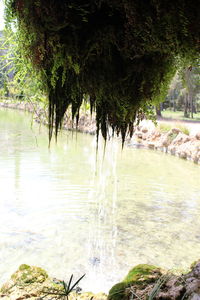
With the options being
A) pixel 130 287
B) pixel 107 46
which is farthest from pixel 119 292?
pixel 107 46

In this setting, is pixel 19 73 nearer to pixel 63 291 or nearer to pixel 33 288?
pixel 63 291

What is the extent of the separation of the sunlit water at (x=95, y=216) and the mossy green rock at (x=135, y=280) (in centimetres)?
72

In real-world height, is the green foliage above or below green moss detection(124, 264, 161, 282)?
above

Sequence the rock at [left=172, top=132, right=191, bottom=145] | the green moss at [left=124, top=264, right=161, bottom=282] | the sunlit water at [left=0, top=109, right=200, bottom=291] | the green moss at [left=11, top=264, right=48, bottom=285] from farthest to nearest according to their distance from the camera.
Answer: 1. the rock at [left=172, top=132, right=191, bottom=145]
2. the sunlit water at [left=0, top=109, right=200, bottom=291]
3. the green moss at [left=11, top=264, right=48, bottom=285]
4. the green moss at [left=124, top=264, right=161, bottom=282]

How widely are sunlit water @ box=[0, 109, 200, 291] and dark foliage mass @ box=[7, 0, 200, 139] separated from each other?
0.34m

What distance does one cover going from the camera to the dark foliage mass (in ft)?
3.64

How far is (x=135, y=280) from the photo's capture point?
5.73ft

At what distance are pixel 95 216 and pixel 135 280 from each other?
3932mm

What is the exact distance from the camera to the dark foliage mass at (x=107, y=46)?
3.64ft

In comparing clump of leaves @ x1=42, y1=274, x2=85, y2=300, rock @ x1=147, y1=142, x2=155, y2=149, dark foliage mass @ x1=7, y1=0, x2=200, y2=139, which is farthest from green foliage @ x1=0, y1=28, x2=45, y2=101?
rock @ x1=147, y1=142, x2=155, y2=149

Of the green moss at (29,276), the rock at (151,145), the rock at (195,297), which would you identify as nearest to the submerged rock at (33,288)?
the green moss at (29,276)

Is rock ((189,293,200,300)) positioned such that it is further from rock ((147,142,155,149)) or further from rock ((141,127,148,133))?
rock ((141,127,148,133))

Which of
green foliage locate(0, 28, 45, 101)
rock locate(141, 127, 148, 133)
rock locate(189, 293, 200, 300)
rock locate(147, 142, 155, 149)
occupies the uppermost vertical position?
green foliage locate(0, 28, 45, 101)

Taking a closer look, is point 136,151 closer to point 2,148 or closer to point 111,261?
point 2,148
